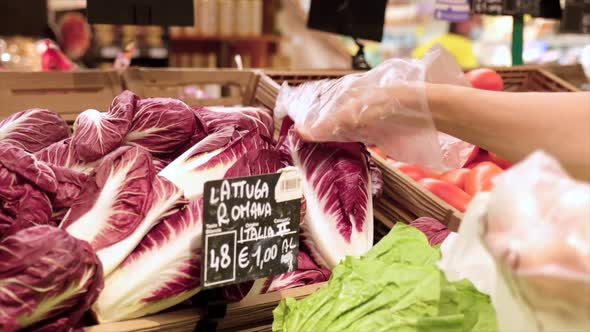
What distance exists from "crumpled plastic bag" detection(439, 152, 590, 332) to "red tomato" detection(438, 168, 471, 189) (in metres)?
1.01

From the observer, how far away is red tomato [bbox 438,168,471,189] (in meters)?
1.73

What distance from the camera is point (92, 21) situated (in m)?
1.72

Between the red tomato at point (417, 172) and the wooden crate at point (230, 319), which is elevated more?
Answer: the red tomato at point (417, 172)

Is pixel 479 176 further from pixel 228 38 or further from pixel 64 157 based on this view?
pixel 228 38

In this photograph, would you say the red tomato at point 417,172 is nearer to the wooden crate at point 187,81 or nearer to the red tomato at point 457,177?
the red tomato at point 457,177

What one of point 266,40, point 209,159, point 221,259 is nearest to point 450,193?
point 209,159

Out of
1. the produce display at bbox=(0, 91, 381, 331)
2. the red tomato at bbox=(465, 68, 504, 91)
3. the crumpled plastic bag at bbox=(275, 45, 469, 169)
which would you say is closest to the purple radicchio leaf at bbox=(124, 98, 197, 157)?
the produce display at bbox=(0, 91, 381, 331)

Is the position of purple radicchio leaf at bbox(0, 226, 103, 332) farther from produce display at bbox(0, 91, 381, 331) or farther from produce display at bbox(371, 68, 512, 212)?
produce display at bbox(371, 68, 512, 212)

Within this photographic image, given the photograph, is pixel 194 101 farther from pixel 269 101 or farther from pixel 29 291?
pixel 29 291

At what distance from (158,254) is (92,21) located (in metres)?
0.95

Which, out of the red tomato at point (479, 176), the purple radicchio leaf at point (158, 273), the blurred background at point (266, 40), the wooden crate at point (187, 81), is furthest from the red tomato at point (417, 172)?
the blurred background at point (266, 40)

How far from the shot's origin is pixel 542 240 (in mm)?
646

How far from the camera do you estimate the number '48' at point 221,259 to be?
95cm

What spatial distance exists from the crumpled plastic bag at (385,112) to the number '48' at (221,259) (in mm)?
412
